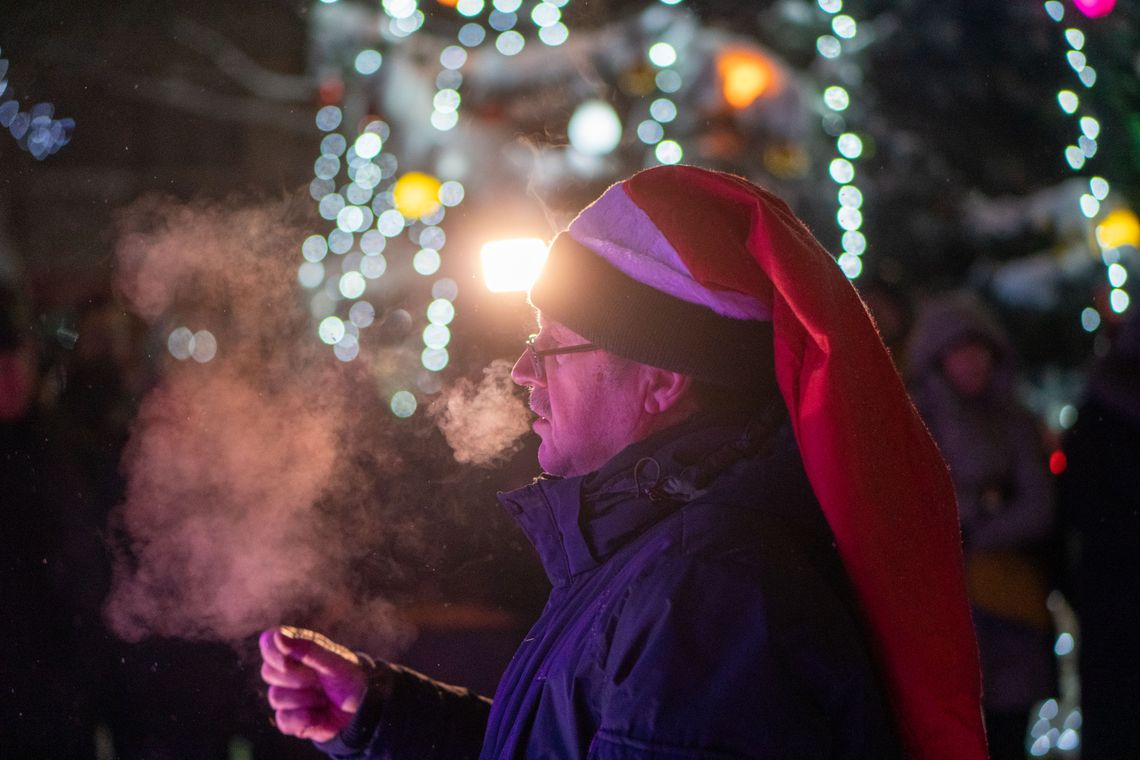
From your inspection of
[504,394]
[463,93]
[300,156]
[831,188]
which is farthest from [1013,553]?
[300,156]

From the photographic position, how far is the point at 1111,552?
3863mm

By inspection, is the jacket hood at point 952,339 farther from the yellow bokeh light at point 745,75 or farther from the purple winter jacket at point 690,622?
the yellow bokeh light at point 745,75

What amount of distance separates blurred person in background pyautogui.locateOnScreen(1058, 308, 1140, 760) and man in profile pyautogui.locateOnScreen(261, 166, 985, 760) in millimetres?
2535

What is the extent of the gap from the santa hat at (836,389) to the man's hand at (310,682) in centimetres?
104

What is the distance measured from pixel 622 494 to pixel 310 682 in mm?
985

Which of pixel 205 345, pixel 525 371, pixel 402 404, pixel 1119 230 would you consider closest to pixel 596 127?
pixel 205 345

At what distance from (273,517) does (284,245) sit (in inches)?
30.6

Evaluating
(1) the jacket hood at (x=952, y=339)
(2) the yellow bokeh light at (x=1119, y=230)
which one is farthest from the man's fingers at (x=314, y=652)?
(2) the yellow bokeh light at (x=1119, y=230)

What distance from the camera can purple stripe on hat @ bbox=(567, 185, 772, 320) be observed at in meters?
1.85

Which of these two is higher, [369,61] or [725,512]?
[725,512]

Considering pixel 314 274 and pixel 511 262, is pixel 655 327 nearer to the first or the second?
pixel 511 262

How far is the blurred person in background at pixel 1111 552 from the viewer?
3.76 metres

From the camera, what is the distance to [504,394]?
2758 millimetres

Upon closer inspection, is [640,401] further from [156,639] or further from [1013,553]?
[1013,553]
